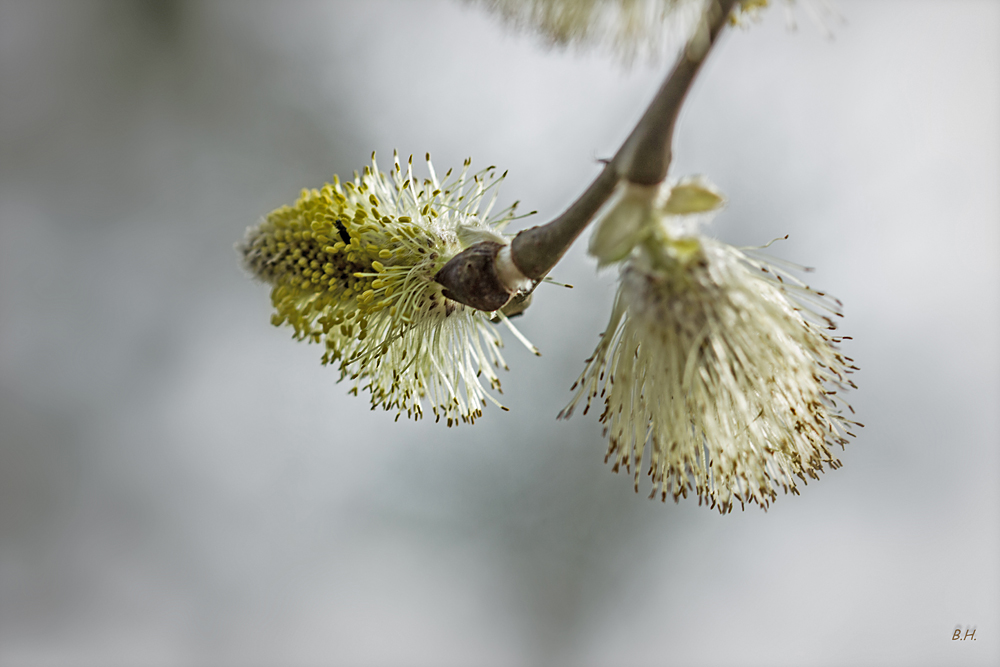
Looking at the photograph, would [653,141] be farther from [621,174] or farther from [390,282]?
[390,282]

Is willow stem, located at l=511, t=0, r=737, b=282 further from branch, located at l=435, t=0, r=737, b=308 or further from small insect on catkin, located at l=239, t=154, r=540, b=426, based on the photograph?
small insect on catkin, located at l=239, t=154, r=540, b=426

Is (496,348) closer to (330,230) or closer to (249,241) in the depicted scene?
(330,230)

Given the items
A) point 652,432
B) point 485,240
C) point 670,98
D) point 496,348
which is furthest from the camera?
point 496,348

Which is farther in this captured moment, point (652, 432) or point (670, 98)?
point (652, 432)

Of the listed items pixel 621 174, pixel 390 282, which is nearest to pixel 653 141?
pixel 621 174

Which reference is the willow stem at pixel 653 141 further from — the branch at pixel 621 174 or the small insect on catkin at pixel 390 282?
the small insect on catkin at pixel 390 282

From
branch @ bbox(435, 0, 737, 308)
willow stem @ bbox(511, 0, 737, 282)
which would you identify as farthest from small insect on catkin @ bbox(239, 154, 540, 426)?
willow stem @ bbox(511, 0, 737, 282)

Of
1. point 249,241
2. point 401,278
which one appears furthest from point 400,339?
→ point 249,241

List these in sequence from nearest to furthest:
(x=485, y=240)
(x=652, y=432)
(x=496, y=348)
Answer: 1. (x=652, y=432)
2. (x=485, y=240)
3. (x=496, y=348)

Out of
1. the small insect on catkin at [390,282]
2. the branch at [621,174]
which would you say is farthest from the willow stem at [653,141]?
the small insect on catkin at [390,282]
